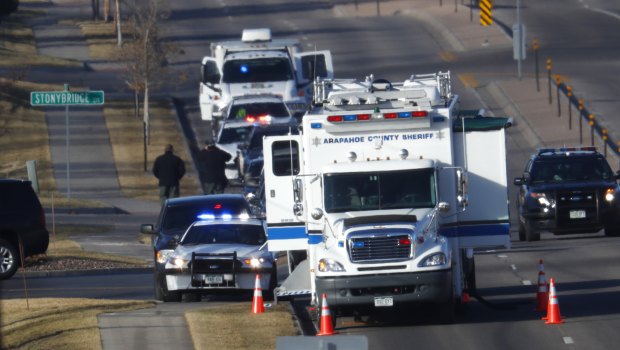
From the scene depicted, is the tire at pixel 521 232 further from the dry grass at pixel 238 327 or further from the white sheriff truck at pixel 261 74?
the white sheriff truck at pixel 261 74

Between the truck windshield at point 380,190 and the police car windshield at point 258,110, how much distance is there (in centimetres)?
2383

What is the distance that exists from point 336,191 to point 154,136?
30002 millimetres

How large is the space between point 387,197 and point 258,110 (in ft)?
79.3

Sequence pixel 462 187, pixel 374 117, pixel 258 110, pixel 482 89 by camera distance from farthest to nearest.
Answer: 1. pixel 482 89
2. pixel 258 110
3. pixel 374 117
4. pixel 462 187

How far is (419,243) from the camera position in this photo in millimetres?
18516

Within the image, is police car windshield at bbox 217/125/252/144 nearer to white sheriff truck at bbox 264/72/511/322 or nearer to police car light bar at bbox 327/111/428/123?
white sheriff truck at bbox 264/72/511/322

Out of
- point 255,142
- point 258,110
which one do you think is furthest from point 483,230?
point 258,110

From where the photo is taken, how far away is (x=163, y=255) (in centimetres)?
2269

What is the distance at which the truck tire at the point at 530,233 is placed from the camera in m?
30.4

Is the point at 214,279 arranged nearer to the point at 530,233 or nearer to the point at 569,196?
the point at 530,233

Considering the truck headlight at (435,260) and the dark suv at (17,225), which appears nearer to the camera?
the truck headlight at (435,260)

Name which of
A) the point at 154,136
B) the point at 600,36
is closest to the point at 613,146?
the point at 154,136

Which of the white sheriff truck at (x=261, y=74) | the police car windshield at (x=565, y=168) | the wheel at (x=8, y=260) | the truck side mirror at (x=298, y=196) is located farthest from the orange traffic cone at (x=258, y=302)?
the white sheriff truck at (x=261, y=74)

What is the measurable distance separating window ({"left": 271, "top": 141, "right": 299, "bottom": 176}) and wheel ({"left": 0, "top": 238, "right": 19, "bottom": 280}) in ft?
24.7
